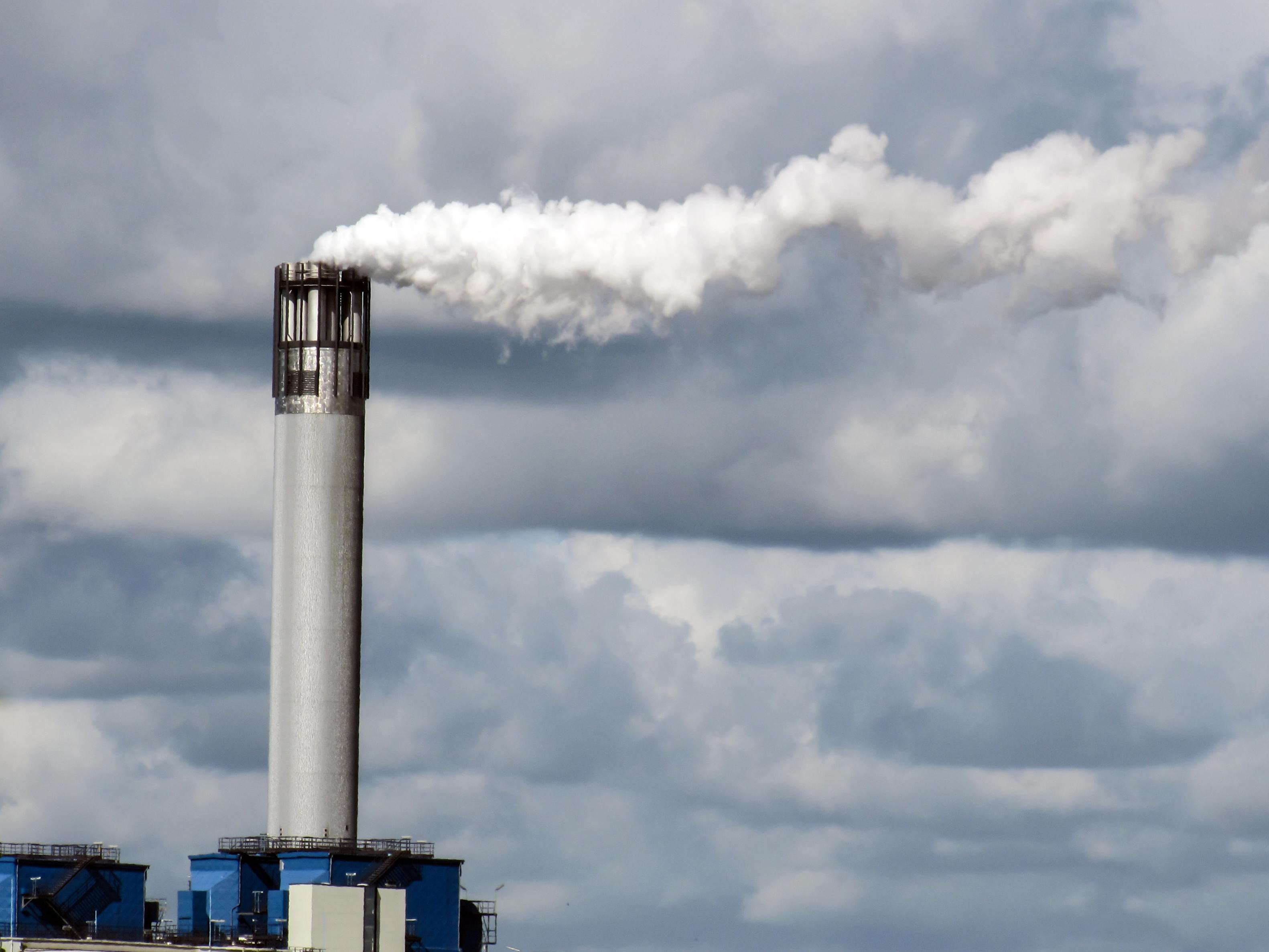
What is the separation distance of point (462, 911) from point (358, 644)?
54.7 ft

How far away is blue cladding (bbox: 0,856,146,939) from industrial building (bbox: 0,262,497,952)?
9cm

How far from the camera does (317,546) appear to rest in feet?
570

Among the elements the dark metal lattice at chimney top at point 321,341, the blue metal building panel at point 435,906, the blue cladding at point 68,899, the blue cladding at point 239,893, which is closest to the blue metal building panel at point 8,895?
the blue cladding at point 68,899

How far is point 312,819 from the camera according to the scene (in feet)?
561

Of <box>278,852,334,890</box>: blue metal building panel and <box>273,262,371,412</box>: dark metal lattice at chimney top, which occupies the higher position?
<box>273,262,371,412</box>: dark metal lattice at chimney top

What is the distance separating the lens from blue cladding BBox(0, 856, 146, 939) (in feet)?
531

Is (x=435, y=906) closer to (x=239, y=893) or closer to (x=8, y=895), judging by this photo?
(x=239, y=893)

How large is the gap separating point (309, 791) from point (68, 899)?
15.2 meters

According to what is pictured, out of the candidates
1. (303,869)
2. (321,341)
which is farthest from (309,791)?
(321,341)

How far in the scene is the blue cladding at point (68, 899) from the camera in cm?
16175

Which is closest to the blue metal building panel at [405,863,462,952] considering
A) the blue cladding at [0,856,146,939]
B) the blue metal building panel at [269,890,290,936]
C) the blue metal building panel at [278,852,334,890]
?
→ the blue metal building panel at [278,852,334,890]

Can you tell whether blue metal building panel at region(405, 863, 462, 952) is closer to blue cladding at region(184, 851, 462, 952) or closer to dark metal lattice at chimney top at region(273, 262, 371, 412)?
blue cladding at region(184, 851, 462, 952)

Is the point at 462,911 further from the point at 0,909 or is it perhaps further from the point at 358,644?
the point at 0,909

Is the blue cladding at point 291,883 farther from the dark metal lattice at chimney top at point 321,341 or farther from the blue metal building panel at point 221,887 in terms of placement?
the dark metal lattice at chimney top at point 321,341
